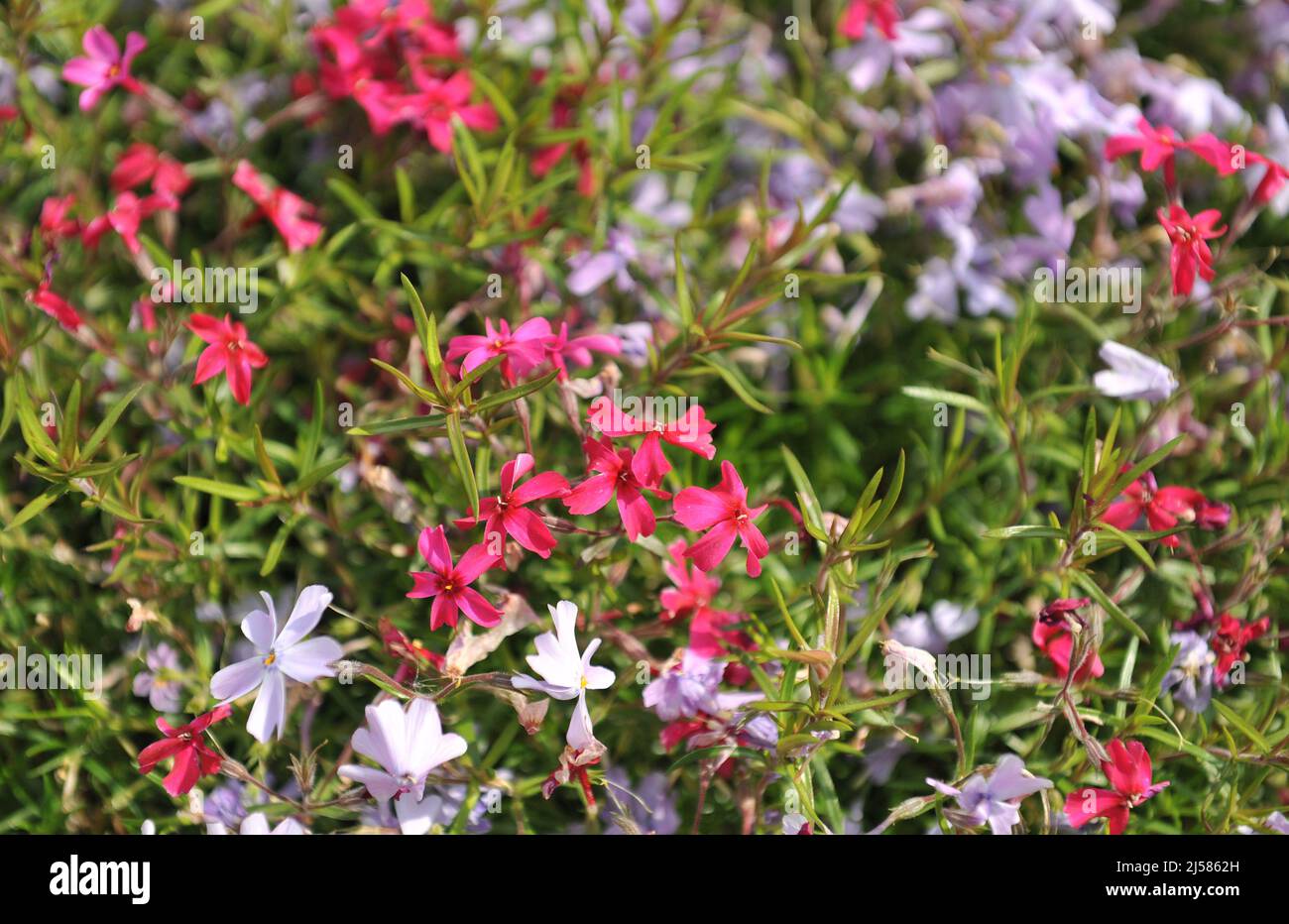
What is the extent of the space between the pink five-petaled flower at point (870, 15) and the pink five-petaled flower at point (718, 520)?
834 millimetres

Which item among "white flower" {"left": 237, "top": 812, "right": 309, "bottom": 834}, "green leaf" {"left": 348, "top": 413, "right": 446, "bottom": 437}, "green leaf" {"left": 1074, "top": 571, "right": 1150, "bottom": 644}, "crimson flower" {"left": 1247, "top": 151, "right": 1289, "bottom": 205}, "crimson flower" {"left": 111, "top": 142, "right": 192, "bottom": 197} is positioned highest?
"crimson flower" {"left": 1247, "top": 151, "right": 1289, "bottom": 205}

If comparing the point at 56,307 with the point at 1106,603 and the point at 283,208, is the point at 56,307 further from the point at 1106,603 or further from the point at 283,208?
the point at 1106,603

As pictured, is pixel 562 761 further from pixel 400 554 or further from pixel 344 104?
pixel 344 104

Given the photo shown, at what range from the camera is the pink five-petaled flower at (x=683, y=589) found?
1177 millimetres

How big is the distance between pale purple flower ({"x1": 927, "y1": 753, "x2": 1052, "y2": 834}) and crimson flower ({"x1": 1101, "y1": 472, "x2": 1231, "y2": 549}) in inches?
12.1

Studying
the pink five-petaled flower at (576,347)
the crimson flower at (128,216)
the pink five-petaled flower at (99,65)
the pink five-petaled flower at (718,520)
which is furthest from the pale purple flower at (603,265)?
the pink five-petaled flower at (99,65)

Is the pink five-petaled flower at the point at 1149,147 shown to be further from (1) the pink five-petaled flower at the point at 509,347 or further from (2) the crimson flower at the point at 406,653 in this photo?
(2) the crimson flower at the point at 406,653

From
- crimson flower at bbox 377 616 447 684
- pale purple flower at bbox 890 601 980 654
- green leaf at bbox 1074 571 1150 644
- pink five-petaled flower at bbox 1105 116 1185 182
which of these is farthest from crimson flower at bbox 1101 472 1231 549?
crimson flower at bbox 377 616 447 684

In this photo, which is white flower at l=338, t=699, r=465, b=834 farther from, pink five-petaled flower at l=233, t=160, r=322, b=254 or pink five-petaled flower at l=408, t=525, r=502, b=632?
pink five-petaled flower at l=233, t=160, r=322, b=254

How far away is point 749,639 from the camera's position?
47.9 inches

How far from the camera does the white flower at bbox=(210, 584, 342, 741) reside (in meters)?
1.06

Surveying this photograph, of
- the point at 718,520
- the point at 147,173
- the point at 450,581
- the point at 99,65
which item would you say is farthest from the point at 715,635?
the point at 99,65
